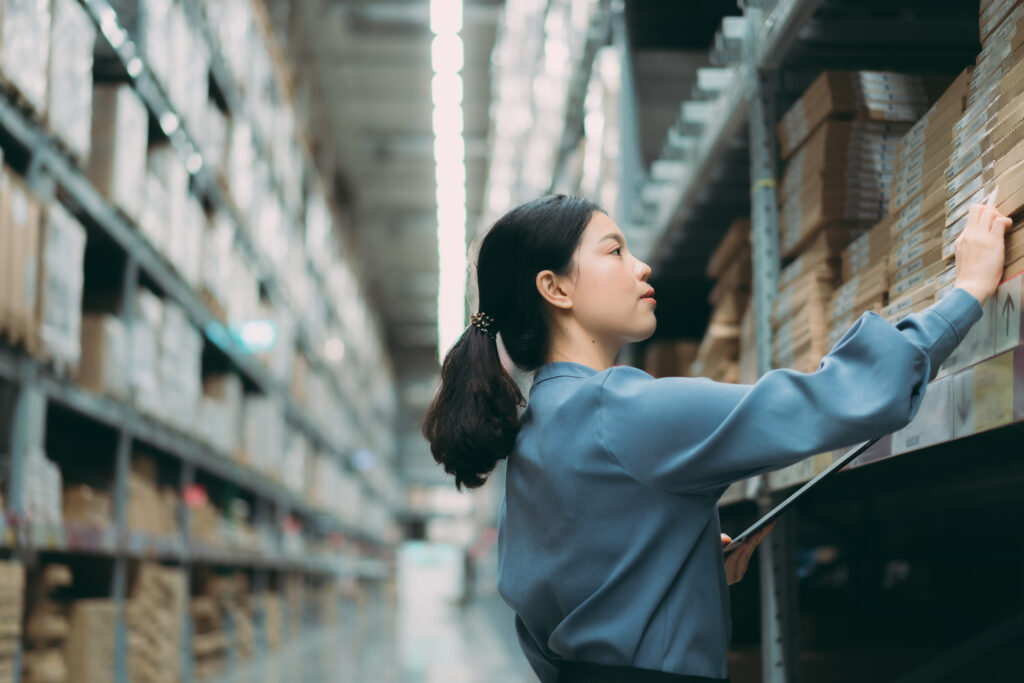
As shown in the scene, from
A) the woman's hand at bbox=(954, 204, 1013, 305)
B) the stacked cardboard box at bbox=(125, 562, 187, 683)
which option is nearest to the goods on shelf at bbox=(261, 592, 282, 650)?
the stacked cardboard box at bbox=(125, 562, 187, 683)

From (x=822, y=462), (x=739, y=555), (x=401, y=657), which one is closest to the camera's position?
(x=739, y=555)

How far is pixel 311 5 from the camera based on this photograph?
471 inches

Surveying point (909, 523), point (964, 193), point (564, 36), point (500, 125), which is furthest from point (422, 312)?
point (964, 193)

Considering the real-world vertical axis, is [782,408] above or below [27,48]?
below

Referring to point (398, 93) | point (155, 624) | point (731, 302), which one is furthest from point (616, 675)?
point (398, 93)

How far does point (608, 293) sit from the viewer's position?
164 centimetres

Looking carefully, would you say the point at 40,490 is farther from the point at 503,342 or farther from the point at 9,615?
the point at 503,342

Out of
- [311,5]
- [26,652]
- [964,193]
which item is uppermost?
[311,5]

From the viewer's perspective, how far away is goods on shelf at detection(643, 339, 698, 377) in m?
4.36

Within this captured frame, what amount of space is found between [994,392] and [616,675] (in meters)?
0.63

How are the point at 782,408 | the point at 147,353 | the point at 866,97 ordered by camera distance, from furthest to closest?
the point at 147,353
the point at 866,97
the point at 782,408

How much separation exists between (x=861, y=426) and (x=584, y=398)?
1.26 ft

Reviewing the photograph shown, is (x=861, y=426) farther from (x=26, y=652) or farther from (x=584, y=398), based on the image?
(x=26, y=652)

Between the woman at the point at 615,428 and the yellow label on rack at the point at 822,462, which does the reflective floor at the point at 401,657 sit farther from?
the woman at the point at 615,428
